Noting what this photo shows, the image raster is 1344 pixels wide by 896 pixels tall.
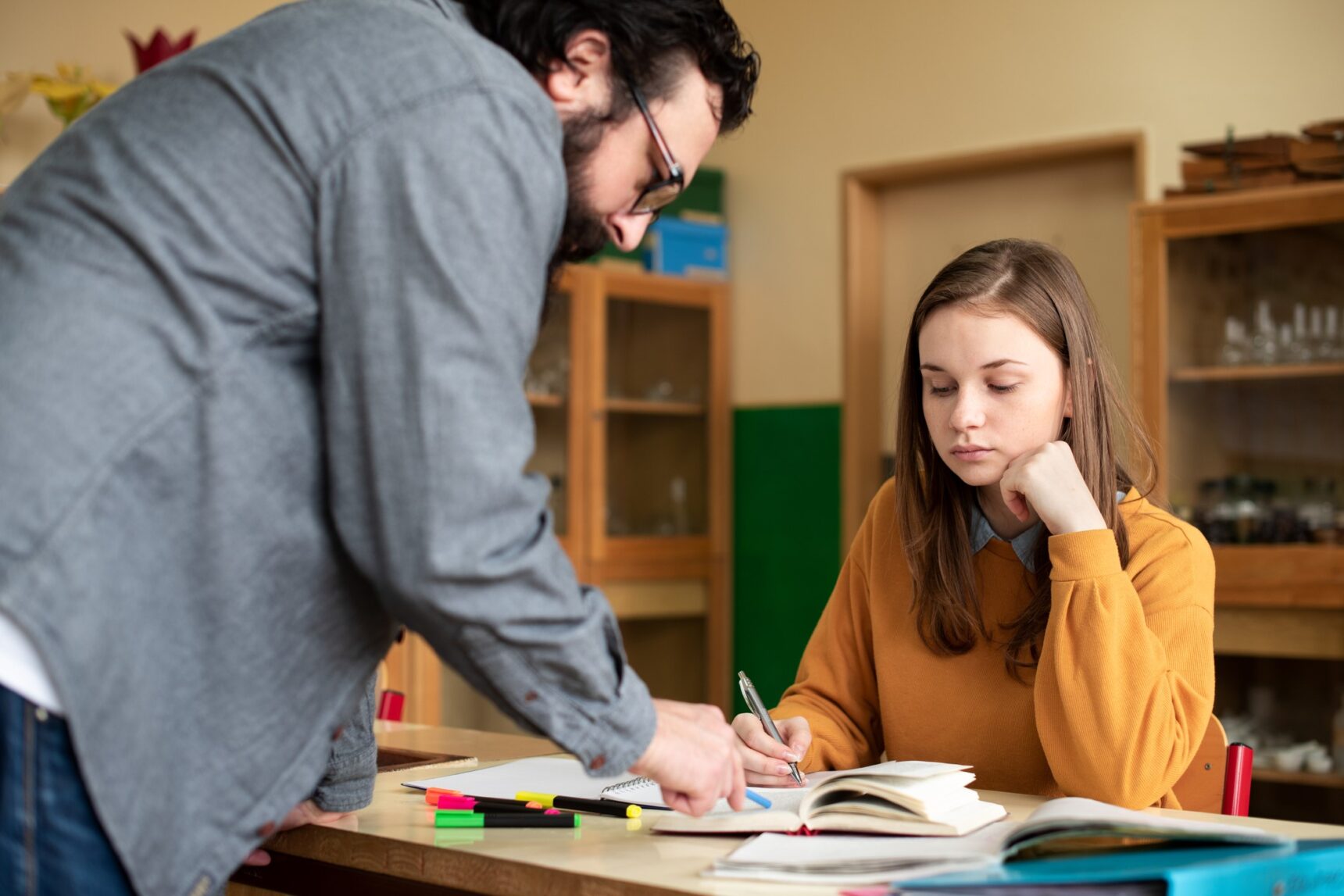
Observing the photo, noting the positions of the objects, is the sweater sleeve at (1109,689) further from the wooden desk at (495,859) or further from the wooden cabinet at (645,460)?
the wooden cabinet at (645,460)

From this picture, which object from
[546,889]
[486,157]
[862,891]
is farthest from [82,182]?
[862,891]

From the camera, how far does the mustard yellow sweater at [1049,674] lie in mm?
1435

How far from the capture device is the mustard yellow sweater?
1.43 m

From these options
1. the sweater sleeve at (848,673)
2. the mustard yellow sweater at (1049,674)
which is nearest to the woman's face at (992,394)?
the mustard yellow sweater at (1049,674)

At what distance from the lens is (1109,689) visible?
56.1 inches

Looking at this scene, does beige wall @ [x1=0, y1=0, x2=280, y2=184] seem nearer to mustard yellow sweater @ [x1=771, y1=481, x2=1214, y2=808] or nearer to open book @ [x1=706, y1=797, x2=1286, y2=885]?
mustard yellow sweater @ [x1=771, y1=481, x2=1214, y2=808]

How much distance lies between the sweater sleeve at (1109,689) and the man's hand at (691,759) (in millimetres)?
492

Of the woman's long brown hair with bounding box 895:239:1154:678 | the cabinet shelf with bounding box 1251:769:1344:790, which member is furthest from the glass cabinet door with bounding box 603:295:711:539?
the woman's long brown hair with bounding box 895:239:1154:678

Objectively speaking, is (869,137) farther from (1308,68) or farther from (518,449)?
(518,449)

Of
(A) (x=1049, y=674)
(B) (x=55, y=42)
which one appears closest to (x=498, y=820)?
(A) (x=1049, y=674)

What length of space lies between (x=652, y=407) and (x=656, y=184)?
3.66 meters

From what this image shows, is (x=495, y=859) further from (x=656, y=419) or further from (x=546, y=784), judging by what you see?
(x=656, y=419)

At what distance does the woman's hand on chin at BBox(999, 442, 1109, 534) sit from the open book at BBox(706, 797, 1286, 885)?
0.45 meters

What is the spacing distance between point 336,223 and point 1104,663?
3.04 ft
